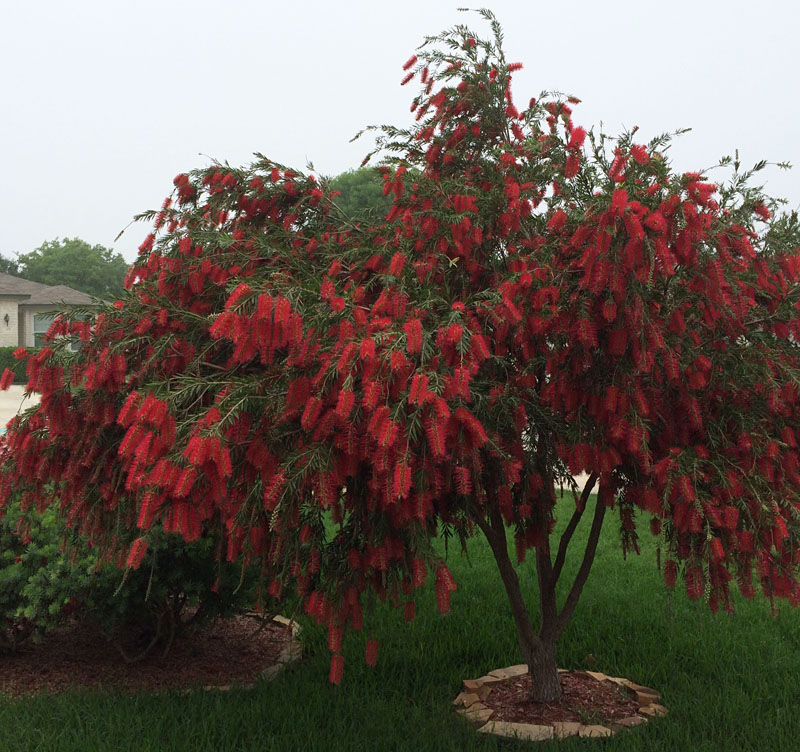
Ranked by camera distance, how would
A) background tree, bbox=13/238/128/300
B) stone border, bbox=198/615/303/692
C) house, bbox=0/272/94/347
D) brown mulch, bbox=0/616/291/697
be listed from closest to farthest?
stone border, bbox=198/615/303/692 < brown mulch, bbox=0/616/291/697 < house, bbox=0/272/94/347 < background tree, bbox=13/238/128/300

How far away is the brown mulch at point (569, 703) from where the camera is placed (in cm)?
516

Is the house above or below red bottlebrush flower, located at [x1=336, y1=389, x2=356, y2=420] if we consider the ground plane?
above

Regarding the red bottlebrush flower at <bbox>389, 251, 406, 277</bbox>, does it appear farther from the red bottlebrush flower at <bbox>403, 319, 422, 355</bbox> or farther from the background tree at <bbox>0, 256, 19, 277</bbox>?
the background tree at <bbox>0, 256, 19, 277</bbox>

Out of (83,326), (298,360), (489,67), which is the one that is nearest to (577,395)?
(298,360)

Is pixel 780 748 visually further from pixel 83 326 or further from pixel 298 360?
pixel 83 326

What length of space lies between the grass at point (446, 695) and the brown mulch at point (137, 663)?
1.25ft

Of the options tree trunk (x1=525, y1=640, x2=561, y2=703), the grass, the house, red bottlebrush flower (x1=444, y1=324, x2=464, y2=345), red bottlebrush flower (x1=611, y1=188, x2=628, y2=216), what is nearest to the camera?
red bottlebrush flower (x1=444, y1=324, x2=464, y2=345)

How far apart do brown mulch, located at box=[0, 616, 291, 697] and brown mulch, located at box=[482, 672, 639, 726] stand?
5.91 feet

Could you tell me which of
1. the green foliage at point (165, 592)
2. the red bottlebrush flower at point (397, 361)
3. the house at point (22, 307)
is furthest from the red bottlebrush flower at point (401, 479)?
the house at point (22, 307)

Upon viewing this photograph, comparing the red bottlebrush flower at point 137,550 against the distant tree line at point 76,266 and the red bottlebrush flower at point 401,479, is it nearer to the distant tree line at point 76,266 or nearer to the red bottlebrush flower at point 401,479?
the red bottlebrush flower at point 401,479

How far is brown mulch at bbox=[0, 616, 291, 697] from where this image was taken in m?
5.98

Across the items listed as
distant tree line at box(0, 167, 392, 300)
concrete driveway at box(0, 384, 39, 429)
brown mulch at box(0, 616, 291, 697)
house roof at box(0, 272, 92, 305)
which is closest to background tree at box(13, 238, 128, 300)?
distant tree line at box(0, 167, 392, 300)

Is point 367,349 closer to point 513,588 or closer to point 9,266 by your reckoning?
point 513,588

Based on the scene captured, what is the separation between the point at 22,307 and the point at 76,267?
21.3 m
